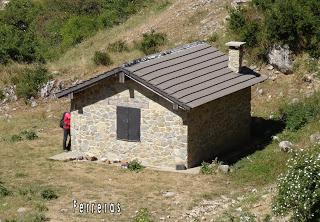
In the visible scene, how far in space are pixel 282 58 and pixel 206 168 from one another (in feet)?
32.0

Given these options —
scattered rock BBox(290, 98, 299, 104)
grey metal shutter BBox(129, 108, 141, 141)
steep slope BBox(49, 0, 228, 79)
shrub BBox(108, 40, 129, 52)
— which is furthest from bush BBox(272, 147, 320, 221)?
shrub BBox(108, 40, 129, 52)

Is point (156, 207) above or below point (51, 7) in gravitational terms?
below

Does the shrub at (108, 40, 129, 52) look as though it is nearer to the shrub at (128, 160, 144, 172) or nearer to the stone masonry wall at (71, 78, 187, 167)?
the stone masonry wall at (71, 78, 187, 167)

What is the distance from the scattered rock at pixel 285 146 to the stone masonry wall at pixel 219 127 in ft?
6.85

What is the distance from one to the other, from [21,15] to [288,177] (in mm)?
44249

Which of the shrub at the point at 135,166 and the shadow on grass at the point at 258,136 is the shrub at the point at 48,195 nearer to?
the shrub at the point at 135,166

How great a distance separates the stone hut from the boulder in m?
5.05

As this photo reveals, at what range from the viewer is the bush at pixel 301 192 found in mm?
15000

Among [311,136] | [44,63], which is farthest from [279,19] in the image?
[44,63]

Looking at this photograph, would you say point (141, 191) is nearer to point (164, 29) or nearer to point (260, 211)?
point (260, 211)

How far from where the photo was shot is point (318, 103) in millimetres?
26812

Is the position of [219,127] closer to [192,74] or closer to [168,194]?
[192,74]

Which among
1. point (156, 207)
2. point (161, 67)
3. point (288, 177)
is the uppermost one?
point (161, 67)

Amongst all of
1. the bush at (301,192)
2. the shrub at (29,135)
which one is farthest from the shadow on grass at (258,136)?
the shrub at (29,135)
